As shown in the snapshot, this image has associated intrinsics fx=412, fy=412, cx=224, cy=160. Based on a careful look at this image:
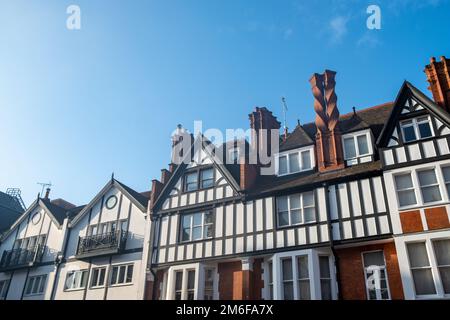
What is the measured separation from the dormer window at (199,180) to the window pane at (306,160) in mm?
5281

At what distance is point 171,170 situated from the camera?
25.6 meters

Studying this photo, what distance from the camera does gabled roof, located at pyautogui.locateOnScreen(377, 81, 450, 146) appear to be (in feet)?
61.5

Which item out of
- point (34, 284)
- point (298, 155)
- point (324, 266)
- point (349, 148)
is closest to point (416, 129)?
point (349, 148)

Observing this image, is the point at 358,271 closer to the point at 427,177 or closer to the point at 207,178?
the point at 427,177

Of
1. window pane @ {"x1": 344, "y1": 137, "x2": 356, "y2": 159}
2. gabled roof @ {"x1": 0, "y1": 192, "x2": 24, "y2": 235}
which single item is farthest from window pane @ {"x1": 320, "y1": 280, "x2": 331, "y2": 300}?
gabled roof @ {"x1": 0, "y1": 192, "x2": 24, "y2": 235}

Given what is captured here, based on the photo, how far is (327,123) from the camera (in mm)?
22188

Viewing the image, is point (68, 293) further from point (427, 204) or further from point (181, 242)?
point (427, 204)

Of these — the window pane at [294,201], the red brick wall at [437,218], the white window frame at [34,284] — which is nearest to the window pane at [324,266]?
the window pane at [294,201]

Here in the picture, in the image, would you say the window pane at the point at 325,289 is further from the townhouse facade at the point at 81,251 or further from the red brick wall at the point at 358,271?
the townhouse facade at the point at 81,251

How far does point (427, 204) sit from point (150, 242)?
14439 mm

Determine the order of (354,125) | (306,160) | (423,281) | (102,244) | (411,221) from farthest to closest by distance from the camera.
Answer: (102,244) → (306,160) → (354,125) → (411,221) → (423,281)

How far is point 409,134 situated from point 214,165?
34.5 feet

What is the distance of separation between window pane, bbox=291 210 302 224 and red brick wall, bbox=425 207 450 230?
18.5 feet
